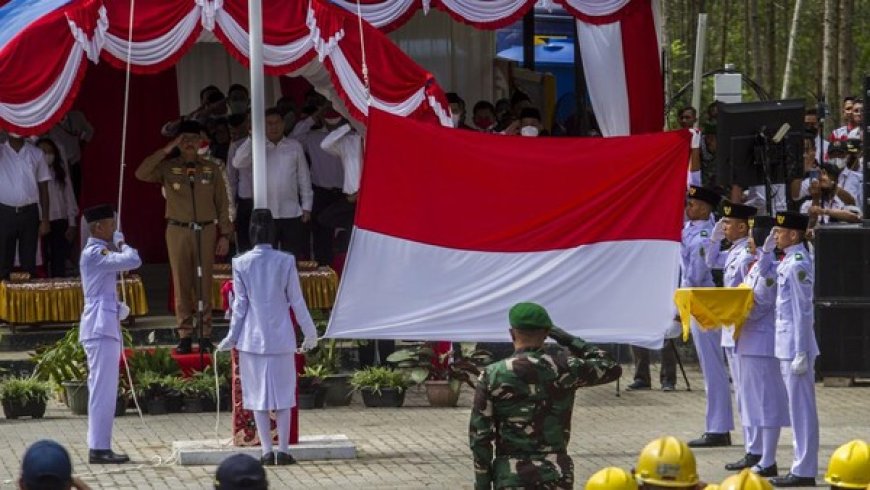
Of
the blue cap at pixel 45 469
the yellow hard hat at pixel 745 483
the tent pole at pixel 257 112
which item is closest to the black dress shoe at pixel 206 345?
the tent pole at pixel 257 112

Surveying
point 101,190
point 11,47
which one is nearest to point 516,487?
point 11,47

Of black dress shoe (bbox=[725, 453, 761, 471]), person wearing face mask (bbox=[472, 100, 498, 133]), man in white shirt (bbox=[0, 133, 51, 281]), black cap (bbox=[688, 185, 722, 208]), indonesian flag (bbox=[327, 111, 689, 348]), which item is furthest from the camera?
person wearing face mask (bbox=[472, 100, 498, 133])

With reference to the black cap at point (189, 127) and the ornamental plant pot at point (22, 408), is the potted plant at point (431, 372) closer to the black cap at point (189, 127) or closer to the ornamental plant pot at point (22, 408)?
the black cap at point (189, 127)

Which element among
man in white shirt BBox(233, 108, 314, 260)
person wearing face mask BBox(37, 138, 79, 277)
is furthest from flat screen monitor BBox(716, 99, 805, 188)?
person wearing face mask BBox(37, 138, 79, 277)

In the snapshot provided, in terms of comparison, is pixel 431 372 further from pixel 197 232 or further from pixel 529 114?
pixel 529 114

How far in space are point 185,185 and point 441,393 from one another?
137 inches

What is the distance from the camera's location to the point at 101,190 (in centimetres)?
2394

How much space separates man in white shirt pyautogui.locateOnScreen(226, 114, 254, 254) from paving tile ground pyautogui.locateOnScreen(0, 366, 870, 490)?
11.6 ft

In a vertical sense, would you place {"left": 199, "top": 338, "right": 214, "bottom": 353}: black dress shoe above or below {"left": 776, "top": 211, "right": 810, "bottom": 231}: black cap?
below

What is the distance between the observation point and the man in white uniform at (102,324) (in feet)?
47.1

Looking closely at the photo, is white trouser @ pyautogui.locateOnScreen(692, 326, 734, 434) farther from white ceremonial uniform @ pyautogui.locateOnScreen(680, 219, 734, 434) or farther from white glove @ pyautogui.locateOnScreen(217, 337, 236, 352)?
white glove @ pyautogui.locateOnScreen(217, 337, 236, 352)

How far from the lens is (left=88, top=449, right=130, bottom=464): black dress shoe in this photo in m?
14.4

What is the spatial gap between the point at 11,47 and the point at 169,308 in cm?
457

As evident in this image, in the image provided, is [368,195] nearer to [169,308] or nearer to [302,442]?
[302,442]
